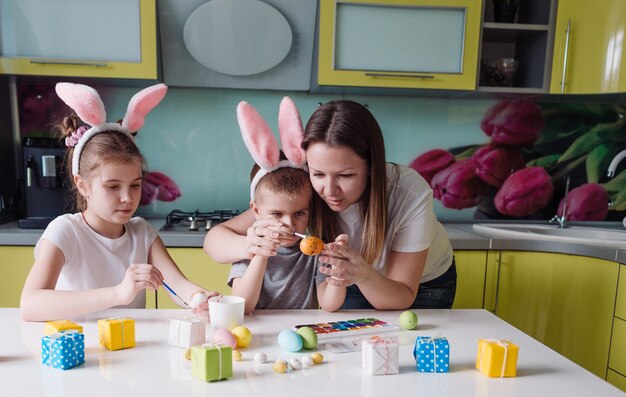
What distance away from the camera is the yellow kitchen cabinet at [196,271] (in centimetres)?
220

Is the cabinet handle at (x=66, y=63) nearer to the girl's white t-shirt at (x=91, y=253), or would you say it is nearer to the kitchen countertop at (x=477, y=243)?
the kitchen countertop at (x=477, y=243)

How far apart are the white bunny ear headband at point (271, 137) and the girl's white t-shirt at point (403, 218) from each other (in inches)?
8.7

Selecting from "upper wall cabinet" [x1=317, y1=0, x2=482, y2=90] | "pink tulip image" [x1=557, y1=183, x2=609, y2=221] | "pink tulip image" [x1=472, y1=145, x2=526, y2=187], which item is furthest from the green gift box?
"pink tulip image" [x1=557, y1=183, x2=609, y2=221]

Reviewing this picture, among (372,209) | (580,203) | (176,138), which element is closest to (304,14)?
(176,138)

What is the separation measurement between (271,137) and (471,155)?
1712 millimetres

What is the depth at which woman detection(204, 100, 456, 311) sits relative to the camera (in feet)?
4.12

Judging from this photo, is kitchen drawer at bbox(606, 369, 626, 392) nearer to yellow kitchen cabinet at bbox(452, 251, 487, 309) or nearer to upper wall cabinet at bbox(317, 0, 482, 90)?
yellow kitchen cabinet at bbox(452, 251, 487, 309)

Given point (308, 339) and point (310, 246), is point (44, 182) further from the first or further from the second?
point (308, 339)

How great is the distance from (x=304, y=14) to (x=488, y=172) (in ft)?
4.31

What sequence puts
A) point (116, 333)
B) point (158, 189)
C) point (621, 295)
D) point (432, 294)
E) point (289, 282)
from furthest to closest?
point (158, 189), point (621, 295), point (432, 294), point (289, 282), point (116, 333)

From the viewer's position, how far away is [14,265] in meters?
2.14

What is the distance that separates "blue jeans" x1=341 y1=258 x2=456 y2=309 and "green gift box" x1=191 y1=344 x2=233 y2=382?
28.8 inches

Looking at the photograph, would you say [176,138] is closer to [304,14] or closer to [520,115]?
[304,14]

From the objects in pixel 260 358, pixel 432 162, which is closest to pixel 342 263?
pixel 260 358
